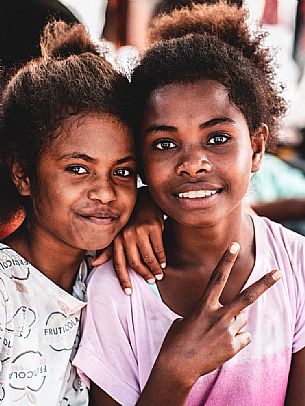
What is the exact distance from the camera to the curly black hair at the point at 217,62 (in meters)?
1.55

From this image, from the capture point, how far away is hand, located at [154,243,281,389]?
4.52ft

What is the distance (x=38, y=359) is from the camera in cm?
151

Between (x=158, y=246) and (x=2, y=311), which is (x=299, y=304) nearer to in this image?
(x=158, y=246)

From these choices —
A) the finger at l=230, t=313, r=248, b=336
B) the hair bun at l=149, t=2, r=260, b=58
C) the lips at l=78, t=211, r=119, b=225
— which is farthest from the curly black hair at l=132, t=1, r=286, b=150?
the finger at l=230, t=313, r=248, b=336

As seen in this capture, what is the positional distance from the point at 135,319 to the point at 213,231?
26 cm

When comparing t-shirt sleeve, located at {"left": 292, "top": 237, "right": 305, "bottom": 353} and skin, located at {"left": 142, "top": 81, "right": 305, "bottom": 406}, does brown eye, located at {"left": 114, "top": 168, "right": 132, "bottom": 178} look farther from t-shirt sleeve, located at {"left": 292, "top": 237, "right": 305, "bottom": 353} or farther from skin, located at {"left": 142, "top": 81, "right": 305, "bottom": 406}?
t-shirt sleeve, located at {"left": 292, "top": 237, "right": 305, "bottom": 353}

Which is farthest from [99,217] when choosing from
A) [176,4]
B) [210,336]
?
[176,4]

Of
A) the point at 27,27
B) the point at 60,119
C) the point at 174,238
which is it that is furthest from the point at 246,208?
the point at 27,27

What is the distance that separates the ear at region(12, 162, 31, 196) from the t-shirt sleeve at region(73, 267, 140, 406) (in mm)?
249

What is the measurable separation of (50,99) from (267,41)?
80cm

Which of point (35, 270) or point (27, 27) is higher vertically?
point (27, 27)

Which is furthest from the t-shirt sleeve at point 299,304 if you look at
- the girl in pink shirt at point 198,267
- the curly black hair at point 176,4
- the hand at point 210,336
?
the curly black hair at point 176,4

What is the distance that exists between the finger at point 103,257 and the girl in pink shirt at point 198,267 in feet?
0.04

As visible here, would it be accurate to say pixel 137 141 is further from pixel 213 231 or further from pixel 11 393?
pixel 11 393
